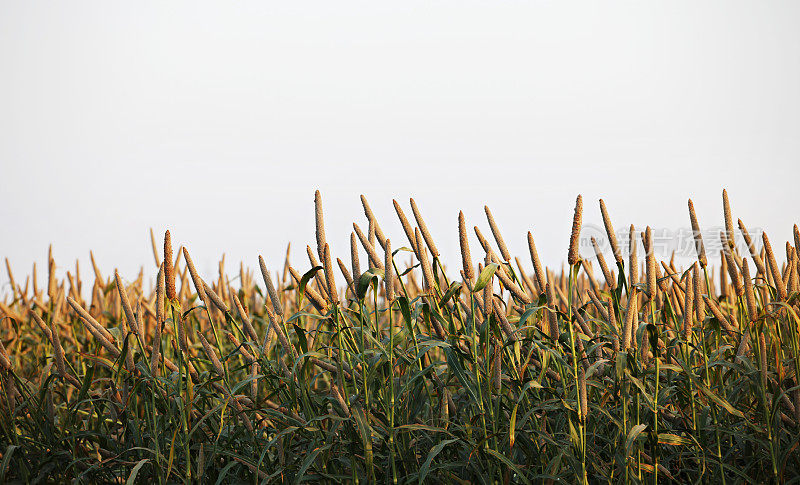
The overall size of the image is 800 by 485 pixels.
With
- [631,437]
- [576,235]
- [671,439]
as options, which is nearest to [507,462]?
[631,437]

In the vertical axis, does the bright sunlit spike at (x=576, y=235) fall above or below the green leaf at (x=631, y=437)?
above

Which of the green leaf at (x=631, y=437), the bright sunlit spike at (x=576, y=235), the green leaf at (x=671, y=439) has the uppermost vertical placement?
the bright sunlit spike at (x=576, y=235)

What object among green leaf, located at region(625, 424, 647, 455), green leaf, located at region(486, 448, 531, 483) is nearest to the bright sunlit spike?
green leaf, located at region(625, 424, 647, 455)

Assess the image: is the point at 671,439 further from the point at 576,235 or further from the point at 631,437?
the point at 576,235

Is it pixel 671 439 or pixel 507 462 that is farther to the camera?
pixel 671 439

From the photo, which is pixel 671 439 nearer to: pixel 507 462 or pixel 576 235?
pixel 507 462

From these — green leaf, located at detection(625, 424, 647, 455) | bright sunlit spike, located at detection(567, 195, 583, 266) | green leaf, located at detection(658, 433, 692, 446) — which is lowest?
green leaf, located at detection(658, 433, 692, 446)

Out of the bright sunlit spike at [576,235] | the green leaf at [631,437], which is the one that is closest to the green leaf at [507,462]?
the green leaf at [631,437]

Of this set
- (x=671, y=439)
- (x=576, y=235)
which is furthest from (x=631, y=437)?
(x=576, y=235)

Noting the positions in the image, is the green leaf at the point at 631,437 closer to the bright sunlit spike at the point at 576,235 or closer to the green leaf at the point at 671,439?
the green leaf at the point at 671,439

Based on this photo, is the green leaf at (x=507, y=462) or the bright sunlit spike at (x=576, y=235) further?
the bright sunlit spike at (x=576, y=235)

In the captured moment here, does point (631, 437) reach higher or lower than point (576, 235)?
lower

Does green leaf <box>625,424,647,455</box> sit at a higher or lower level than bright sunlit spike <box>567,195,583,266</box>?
lower

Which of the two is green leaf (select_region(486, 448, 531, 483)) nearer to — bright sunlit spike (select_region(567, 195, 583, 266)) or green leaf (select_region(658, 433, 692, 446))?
green leaf (select_region(658, 433, 692, 446))
